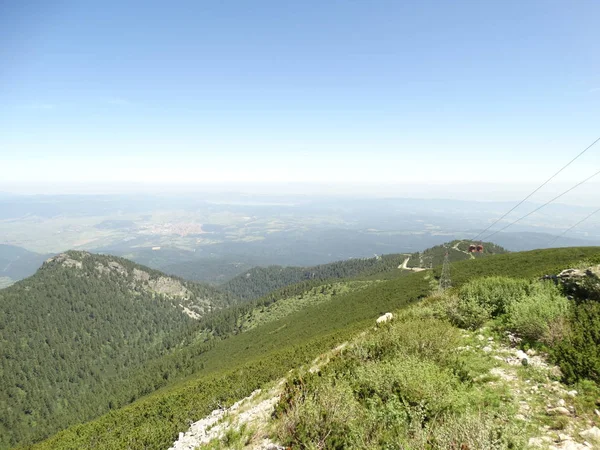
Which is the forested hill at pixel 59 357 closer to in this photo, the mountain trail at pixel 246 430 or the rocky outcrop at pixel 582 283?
the mountain trail at pixel 246 430

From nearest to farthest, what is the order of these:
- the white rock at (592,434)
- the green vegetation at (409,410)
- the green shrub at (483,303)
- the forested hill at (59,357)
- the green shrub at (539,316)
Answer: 1. the green vegetation at (409,410)
2. the white rock at (592,434)
3. the green shrub at (539,316)
4. the green shrub at (483,303)
5. the forested hill at (59,357)

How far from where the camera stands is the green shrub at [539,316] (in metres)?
9.94

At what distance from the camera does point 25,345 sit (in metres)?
155

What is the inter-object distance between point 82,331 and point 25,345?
28.6 m

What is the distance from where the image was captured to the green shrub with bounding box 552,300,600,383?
7.68 m

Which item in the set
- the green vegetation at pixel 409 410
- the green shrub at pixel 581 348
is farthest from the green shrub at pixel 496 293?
the green vegetation at pixel 409 410

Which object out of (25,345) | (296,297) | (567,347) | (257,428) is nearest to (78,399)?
(25,345)

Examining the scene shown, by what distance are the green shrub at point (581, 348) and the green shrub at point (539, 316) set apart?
421 millimetres

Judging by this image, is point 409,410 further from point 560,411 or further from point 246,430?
point 246,430

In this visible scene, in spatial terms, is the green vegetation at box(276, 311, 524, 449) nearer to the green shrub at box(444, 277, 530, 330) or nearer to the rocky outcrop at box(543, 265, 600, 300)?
the green shrub at box(444, 277, 530, 330)

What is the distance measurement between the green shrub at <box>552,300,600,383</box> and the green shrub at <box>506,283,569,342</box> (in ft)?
1.38

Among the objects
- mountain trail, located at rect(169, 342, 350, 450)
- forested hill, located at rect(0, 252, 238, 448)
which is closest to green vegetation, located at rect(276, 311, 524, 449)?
mountain trail, located at rect(169, 342, 350, 450)

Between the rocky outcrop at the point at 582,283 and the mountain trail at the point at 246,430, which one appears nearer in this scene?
the mountain trail at the point at 246,430

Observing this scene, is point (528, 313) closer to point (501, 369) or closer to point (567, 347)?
point (567, 347)
